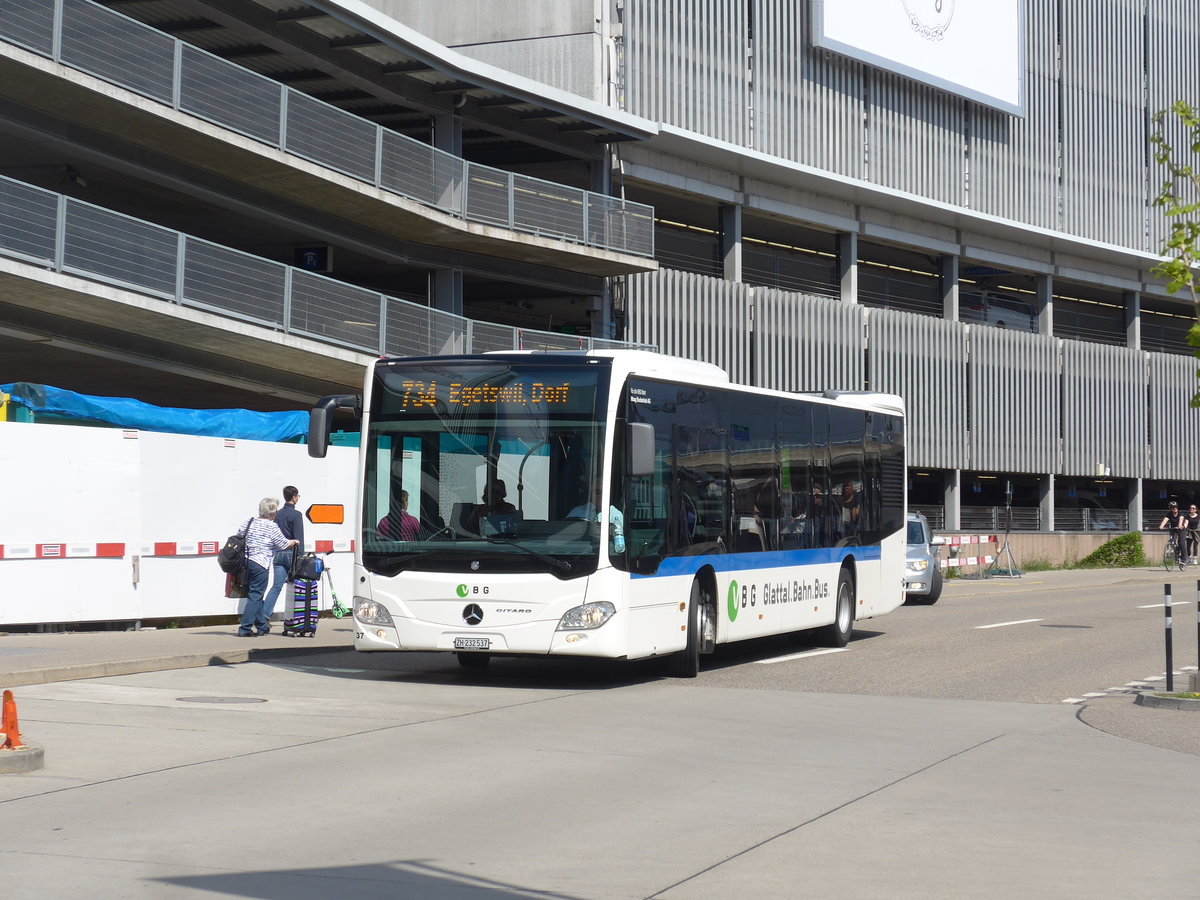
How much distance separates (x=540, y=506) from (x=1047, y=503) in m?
39.9

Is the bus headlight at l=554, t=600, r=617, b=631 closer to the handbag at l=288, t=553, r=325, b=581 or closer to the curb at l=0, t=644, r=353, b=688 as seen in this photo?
the curb at l=0, t=644, r=353, b=688

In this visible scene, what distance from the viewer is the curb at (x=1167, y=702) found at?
1462 cm

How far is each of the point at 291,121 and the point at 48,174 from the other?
479cm

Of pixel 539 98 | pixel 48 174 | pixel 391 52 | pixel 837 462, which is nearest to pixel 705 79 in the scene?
pixel 539 98

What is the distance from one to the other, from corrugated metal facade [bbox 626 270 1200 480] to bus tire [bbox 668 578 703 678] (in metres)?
21.6

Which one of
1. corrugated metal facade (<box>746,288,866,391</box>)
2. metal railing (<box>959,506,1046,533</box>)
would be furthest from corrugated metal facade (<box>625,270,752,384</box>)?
metal railing (<box>959,506,1046,533</box>)

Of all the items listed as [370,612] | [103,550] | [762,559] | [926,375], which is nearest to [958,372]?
[926,375]

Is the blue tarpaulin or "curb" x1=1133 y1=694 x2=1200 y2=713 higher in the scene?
the blue tarpaulin

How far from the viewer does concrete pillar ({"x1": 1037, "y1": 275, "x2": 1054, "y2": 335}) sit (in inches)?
2079

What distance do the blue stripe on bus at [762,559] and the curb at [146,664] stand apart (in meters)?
5.06

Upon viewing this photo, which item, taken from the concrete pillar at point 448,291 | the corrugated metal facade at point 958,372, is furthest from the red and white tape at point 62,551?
the corrugated metal facade at point 958,372

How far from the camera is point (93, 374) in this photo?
30453 mm

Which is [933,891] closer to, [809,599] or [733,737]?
[733,737]

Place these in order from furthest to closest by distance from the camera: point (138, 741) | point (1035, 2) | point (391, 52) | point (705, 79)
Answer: point (1035, 2)
point (705, 79)
point (391, 52)
point (138, 741)
